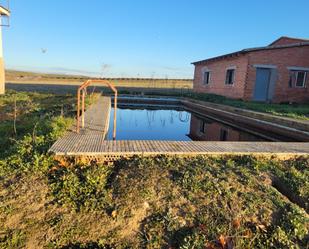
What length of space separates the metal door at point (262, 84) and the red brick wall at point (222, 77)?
3.10 feet

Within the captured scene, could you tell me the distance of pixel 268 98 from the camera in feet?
56.3

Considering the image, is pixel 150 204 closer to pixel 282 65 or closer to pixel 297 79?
pixel 282 65

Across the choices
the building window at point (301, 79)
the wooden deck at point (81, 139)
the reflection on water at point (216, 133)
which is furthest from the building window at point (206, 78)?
the wooden deck at point (81, 139)

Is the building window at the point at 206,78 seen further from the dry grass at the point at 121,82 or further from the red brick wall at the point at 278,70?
the dry grass at the point at 121,82

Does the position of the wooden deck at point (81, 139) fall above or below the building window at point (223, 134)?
above

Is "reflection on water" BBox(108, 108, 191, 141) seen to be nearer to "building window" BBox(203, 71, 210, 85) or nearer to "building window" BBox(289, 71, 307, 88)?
"building window" BBox(289, 71, 307, 88)

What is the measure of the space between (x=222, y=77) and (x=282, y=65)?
14.6 ft

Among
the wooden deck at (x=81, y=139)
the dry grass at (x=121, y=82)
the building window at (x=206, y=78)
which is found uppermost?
the building window at (x=206, y=78)

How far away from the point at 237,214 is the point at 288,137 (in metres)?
6.21

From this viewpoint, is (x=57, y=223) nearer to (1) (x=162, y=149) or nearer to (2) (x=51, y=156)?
(2) (x=51, y=156)

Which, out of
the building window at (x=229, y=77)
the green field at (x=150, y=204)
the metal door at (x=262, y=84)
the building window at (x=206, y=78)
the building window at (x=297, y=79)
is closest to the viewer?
the green field at (x=150, y=204)

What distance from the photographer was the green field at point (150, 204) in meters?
2.92

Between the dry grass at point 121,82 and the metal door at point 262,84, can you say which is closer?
the metal door at point 262,84

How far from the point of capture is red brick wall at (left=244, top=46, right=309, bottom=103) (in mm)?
16344
